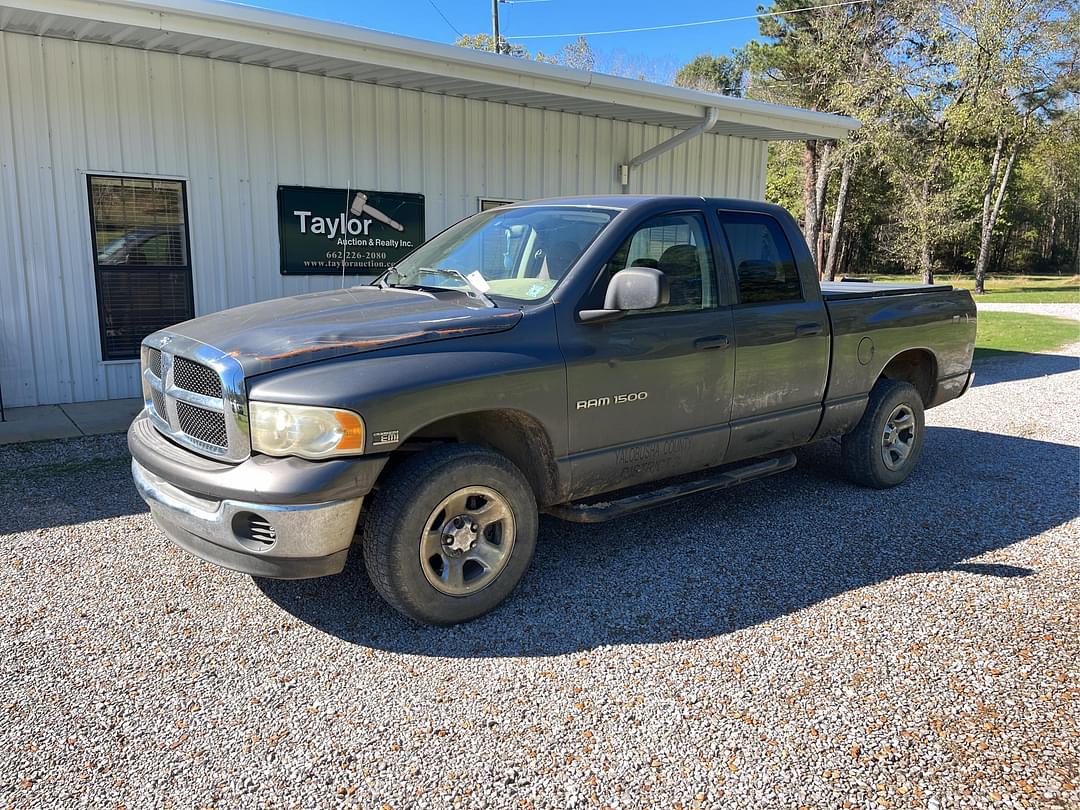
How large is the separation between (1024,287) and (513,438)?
1586 inches

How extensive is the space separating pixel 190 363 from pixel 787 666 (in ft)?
9.37

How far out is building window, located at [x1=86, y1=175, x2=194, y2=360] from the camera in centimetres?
765

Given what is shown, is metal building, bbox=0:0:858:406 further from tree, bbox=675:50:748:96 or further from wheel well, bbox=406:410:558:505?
tree, bbox=675:50:748:96

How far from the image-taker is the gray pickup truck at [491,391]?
3170 mm

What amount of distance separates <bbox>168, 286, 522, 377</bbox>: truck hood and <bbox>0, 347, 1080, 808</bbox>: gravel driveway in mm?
1247

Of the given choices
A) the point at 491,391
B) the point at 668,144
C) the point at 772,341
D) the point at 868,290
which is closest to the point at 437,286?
the point at 491,391

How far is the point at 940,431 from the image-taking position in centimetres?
757

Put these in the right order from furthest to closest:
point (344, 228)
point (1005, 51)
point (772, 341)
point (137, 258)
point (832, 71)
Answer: point (832, 71)
point (1005, 51)
point (344, 228)
point (137, 258)
point (772, 341)

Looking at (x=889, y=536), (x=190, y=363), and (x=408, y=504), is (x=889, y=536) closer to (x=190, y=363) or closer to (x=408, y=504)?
(x=408, y=504)

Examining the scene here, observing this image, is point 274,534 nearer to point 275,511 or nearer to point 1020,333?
point 275,511

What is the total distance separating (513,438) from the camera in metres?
3.81

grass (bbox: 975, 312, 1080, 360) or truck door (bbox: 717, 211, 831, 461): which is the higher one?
truck door (bbox: 717, 211, 831, 461)

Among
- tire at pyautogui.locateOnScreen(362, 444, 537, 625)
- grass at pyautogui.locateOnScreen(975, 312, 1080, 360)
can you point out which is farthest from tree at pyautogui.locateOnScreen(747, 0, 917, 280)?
tire at pyautogui.locateOnScreen(362, 444, 537, 625)

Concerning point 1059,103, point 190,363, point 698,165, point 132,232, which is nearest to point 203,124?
point 132,232
